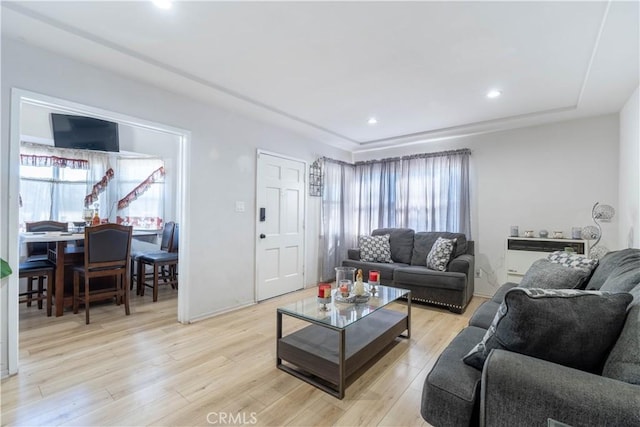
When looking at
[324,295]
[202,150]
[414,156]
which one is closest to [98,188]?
[202,150]

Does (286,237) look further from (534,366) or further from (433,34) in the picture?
(534,366)

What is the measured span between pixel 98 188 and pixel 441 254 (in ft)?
18.0

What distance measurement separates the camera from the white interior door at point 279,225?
3.97 m

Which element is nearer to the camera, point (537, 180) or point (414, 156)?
point (537, 180)

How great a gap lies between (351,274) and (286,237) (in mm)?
1766

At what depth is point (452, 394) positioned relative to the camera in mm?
1205

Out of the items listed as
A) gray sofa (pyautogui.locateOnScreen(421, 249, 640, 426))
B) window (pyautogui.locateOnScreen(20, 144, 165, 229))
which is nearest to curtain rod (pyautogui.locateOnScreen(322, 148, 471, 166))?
window (pyautogui.locateOnScreen(20, 144, 165, 229))

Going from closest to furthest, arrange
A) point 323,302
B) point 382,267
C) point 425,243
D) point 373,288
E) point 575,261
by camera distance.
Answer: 1. point 575,261
2. point 323,302
3. point 373,288
4. point 382,267
5. point 425,243

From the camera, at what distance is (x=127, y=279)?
345 cm

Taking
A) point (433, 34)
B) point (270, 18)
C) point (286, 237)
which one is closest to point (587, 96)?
point (433, 34)

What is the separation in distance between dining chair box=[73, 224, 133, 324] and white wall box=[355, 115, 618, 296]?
467 centimetres

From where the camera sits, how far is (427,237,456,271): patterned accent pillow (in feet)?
12.6

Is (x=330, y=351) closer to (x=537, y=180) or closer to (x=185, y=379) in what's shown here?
(x=185, y=379)

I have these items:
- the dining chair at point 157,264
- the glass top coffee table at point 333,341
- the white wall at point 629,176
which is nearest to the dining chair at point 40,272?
the dining chair at point 157,264
